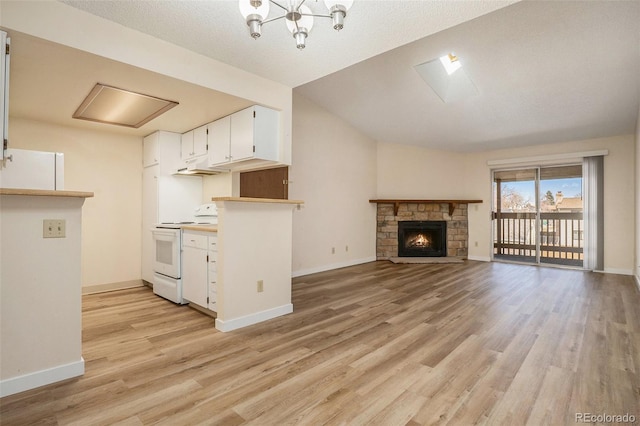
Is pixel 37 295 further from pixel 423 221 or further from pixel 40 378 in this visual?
pixel 423 221

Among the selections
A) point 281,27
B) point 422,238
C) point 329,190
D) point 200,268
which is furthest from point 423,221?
point 281,27

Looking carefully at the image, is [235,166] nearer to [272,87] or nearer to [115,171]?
[272,87]

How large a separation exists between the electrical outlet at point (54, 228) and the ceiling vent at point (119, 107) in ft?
4.63

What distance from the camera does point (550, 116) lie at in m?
4.83

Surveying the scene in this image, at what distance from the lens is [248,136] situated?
3264 millimetres

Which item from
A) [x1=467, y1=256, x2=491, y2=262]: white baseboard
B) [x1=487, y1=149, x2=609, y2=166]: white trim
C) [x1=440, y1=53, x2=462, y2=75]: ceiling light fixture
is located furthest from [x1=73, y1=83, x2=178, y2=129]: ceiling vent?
[x1=467, y1=256, x2=491, y2=262]: white baseboard

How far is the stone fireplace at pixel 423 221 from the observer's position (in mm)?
6898

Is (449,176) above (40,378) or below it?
above

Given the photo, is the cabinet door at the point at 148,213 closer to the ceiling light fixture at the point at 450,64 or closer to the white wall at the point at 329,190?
the white wall at the point at 329,190

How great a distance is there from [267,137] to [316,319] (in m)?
1.92

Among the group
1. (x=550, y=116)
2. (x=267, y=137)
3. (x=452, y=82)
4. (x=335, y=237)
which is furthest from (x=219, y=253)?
(x=550, y=116)

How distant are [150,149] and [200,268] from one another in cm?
215

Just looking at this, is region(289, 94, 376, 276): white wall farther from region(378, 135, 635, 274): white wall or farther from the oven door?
the oven door

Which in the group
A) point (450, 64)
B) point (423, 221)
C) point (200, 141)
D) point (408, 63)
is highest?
point (450, 64)
